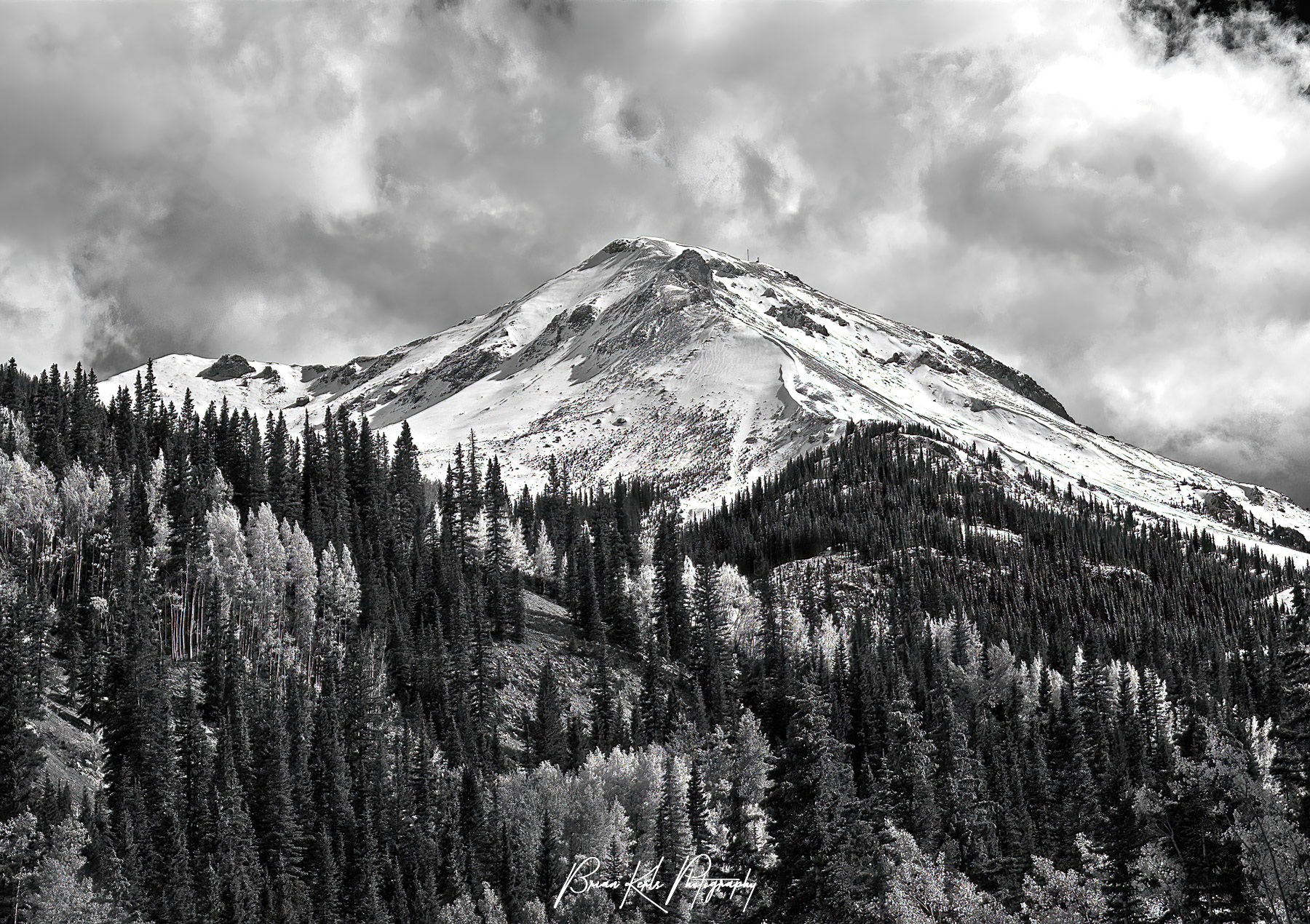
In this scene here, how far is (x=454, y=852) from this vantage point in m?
87.4

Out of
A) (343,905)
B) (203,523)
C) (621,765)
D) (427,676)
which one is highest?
(203,523)

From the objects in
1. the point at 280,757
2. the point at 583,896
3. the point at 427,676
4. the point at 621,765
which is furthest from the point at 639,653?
the point at 583,896

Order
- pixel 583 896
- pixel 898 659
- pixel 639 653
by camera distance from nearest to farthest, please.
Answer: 1. pixel 583 896
2. pixel 639 653
3. pixel 898 659

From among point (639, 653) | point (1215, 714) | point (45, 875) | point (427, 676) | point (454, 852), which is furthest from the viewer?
point (639, 653)

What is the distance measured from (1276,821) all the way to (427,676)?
339ft

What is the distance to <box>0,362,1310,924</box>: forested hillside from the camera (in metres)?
54.1

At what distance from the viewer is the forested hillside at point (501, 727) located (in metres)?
54.1

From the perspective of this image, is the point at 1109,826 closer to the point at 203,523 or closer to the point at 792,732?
the point at 792,732

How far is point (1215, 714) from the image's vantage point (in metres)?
138

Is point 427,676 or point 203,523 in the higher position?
point 203,523

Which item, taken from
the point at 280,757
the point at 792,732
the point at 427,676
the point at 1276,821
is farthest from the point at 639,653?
the point at 1276,821

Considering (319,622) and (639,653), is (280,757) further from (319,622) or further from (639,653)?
(639,653)

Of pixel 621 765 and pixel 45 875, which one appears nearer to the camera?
pixel 45 875

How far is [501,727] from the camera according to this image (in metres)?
128
